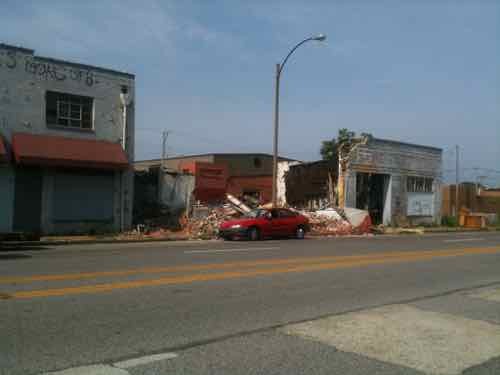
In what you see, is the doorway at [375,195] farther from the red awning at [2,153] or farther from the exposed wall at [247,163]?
the red awning at [2,153]

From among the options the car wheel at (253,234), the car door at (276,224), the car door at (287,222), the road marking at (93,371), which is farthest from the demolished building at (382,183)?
the road marking at (93,371)

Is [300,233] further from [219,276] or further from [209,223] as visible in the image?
[219,276]

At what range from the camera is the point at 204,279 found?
10.9 m

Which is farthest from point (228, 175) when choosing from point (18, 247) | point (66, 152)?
point (18, 247)

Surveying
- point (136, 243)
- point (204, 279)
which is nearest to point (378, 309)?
point (204, 279)

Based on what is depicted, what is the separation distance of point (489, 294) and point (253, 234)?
13.4 m

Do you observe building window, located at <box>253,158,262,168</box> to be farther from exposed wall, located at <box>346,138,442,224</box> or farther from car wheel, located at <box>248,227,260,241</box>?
car wheel, located at <box>248,227,260,241</box>

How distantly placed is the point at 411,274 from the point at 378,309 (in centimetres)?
449

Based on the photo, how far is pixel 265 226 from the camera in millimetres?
23422

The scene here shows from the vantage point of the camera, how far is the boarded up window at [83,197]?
22984mm

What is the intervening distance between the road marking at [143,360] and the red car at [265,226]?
16835 millimetres

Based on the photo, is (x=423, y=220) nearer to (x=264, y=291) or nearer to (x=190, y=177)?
(x=190, y=177)

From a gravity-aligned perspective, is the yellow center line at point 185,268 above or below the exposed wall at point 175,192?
below

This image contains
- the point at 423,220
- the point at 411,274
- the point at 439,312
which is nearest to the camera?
the point at 439,312
